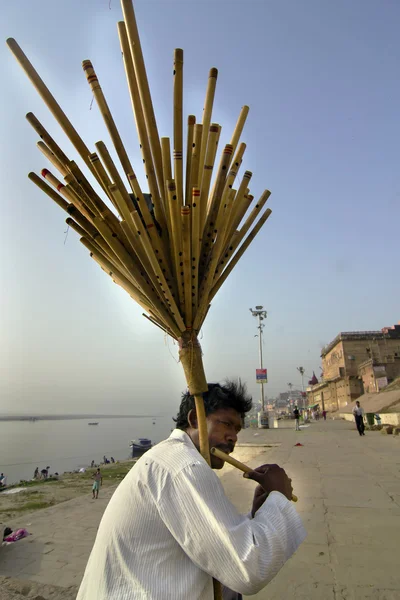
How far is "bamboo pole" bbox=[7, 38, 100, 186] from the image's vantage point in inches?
67.6

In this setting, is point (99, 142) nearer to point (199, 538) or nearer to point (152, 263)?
point (152, 263)

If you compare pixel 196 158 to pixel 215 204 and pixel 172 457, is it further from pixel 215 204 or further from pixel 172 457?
pixel 172 457

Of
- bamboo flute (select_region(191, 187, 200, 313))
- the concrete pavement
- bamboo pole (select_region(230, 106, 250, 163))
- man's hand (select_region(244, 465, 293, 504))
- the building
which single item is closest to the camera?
man's hand (select_region(244, 465, 293, 504))

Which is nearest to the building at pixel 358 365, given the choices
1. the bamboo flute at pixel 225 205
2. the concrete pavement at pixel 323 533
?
the concrete pavement at pixel 323 533

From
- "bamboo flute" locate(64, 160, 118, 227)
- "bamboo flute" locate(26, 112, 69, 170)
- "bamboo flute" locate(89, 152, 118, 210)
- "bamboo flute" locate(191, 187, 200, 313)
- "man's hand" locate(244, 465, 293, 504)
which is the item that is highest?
"bamboo flute" locate(26, 112, 69, 170)

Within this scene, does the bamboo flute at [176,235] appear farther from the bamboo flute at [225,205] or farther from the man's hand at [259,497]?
the man's hand at [259,497]

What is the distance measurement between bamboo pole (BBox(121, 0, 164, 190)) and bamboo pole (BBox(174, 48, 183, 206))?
0.43ft

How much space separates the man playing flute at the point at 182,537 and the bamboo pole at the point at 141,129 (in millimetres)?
1161

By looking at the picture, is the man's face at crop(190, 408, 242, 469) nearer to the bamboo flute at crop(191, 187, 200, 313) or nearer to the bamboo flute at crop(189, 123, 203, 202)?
the bamboo flute at crop(191, 187, 200, 313)

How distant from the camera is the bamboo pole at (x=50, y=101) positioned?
1.72 metres

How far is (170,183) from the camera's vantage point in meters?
1.65

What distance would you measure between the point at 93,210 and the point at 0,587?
3.42 metres

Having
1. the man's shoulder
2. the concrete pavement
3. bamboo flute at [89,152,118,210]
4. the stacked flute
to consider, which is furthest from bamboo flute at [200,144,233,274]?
the concrete pavement

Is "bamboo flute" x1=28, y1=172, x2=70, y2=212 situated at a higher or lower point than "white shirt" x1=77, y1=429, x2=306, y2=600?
higher
